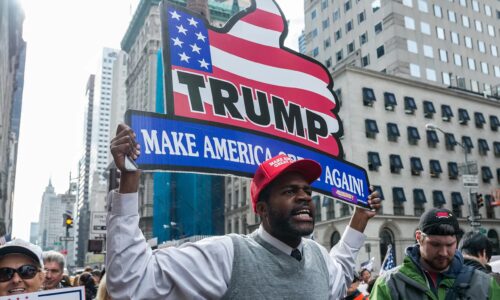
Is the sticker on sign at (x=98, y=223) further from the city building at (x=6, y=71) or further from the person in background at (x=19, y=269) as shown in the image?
the city building at (x=6, y=71)

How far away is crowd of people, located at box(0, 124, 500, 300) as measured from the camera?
233cm

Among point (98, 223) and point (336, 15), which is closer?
point (98, 223)

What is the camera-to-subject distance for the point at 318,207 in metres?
39.9

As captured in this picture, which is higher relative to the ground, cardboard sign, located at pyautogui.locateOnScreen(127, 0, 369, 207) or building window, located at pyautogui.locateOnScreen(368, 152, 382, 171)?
building window, located at pyautogui.locateOnScreen(368, 152, 382, 171)

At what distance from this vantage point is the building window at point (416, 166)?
130 feet

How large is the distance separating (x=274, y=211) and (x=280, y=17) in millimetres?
3163

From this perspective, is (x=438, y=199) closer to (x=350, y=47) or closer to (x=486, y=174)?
(x=486, y=174)

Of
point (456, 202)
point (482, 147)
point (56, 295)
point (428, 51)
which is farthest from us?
point (428, 51)

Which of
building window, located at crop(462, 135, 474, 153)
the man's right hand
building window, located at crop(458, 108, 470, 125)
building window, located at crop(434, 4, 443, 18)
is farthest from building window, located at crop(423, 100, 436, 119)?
the man's right hand

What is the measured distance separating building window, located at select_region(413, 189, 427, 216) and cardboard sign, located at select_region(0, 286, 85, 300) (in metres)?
38.1

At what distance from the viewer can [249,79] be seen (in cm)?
479

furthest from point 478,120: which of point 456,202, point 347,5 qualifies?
point 347,5

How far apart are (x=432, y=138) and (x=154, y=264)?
42.1m

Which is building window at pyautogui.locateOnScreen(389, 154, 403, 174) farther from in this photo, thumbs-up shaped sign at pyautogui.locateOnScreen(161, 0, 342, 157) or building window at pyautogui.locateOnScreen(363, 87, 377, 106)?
thumbs-up shaped sign at pyautogui.locateOnScreen(161, 0, 342, 157)
